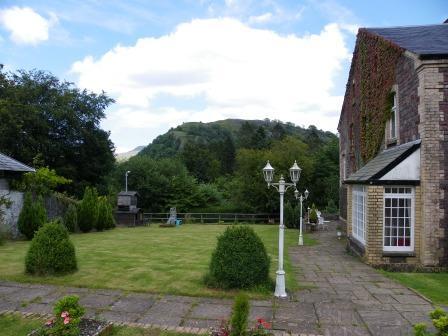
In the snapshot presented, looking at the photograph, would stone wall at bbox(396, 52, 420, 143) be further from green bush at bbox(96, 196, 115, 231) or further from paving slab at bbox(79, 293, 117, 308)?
green bush at bbox(96, 196, 115, 231)

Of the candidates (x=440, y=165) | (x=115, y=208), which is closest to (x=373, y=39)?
(x=440, y=165)

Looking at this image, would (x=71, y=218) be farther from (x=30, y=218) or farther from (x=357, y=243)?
(x=357, y=243)

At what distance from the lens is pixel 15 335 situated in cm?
586

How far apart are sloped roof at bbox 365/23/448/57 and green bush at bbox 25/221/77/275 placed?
34.1 feet

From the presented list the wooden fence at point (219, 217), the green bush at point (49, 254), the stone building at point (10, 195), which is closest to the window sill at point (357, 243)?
the green bush at point (49, 254)

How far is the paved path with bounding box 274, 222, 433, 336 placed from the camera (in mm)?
6359

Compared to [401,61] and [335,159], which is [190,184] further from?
[401,61]

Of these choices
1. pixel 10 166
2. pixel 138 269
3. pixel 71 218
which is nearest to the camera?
pixel 138 269

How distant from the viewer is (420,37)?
13.5m

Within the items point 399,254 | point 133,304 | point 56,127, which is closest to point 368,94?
point 399,254

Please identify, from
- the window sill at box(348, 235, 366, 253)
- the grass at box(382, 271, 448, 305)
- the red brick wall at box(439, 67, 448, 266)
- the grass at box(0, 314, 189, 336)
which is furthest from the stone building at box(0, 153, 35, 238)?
the red brick wall at box(439, 67, 448, 266)

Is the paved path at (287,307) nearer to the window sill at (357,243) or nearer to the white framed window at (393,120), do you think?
the window sill at (357,243)

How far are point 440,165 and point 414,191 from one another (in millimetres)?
975

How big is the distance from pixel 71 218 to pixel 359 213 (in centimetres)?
1478
